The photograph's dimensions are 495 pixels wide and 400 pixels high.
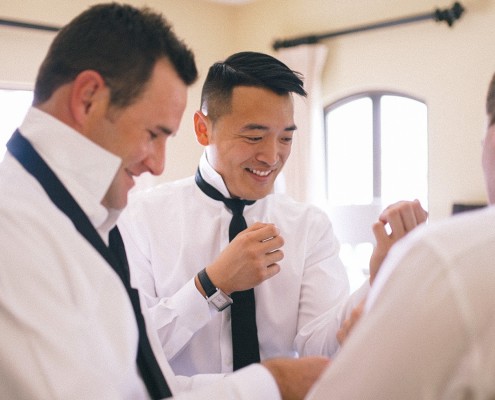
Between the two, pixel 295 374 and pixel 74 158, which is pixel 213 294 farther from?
pixel 74 158

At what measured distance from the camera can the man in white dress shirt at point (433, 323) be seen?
587 mm

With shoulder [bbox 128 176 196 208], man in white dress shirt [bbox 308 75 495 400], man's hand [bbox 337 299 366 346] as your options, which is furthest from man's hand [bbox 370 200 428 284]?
shoulder [bbox 128 176 196 208]

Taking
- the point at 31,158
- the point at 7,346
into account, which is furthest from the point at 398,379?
the point at 31,158

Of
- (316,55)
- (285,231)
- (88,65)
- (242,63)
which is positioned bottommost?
(285,231)

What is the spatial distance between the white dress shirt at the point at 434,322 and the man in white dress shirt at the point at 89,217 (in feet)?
1.31

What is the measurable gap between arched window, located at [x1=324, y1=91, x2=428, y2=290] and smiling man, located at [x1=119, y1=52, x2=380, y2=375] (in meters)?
2.25

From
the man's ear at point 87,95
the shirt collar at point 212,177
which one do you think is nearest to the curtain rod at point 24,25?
the shirt collar at point 212,177

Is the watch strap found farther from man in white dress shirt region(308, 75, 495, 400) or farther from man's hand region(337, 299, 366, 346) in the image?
man in white dress shirt region(308, 75, 495, 400)

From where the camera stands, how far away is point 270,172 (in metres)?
1.82

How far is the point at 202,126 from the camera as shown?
1.91m

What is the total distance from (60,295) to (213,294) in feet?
2.45

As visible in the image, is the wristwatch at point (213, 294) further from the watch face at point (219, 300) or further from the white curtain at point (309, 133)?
the white curtain at point (309, 133)

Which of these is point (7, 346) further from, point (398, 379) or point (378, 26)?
point (378, 26)

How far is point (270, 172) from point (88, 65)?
88 centimetres
